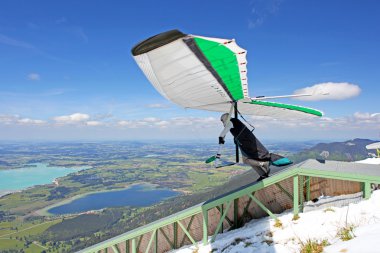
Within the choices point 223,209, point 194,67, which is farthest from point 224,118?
point 223,209

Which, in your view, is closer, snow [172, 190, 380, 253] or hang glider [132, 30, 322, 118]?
hang glider [132, 30, 322, 118]

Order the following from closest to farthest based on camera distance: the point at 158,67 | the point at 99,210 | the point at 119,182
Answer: the point at 158,67, the point at 99,210, the point at 119,182

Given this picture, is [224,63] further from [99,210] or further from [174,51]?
[99,210]

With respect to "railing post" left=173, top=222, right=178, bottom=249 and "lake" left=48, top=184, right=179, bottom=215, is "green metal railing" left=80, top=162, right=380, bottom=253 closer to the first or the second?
"railing post" left=173, top=222, right=178, bottom=249

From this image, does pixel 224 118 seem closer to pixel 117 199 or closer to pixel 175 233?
pixel 175 233

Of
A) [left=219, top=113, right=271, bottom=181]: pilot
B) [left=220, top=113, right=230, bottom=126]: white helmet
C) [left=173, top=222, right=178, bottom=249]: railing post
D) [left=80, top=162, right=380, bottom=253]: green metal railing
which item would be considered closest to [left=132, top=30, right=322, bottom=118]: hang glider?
[left=220, top=113, right=230, bottom=126]: white helmet

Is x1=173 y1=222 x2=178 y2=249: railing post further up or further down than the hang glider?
further down

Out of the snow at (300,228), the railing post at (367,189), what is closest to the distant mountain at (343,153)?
the railing post at (367,189)

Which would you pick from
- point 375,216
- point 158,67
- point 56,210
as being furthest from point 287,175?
point 56,210
